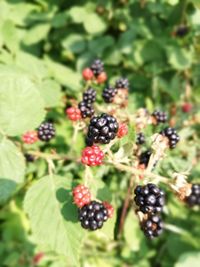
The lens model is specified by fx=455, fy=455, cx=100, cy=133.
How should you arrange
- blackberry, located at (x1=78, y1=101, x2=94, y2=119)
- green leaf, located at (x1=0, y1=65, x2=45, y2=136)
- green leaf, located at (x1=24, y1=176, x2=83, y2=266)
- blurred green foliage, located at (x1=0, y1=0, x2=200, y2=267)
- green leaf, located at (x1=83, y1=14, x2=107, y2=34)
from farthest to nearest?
green leaf, located at (x1=83, y1=14, x2=107, y2=34)
blurred green foliage, located at (x1=0, y1=0, x2=200, y2=267)
green leaf, located at (x1=0, y1=65, x2=45, y2=136)
blackberry, located at (x1=78, y1=101, x2=94, y2=119)
green leaf, located at (x1=24, y1=176, x2=83, y2=266)

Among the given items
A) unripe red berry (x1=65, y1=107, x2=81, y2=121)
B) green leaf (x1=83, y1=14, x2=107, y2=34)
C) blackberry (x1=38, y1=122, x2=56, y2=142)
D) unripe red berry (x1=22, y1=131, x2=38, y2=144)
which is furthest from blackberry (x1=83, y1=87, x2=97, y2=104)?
green leaf (x1=83, y1=14, x2=107, y2=34)

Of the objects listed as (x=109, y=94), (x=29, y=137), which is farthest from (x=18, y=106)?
(x=109, y=94)

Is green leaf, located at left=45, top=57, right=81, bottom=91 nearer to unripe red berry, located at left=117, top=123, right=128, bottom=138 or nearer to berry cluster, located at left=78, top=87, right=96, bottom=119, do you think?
berry cluster, located at left=78, top=87, right=96, bottom=119

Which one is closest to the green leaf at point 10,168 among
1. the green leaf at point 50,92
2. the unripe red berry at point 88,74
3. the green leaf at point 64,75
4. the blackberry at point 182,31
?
the green leaf at point 50,92

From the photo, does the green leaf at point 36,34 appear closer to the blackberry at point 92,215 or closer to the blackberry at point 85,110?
the blackberry at point 85,110

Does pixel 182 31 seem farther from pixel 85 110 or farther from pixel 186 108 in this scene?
pixel 85 110
